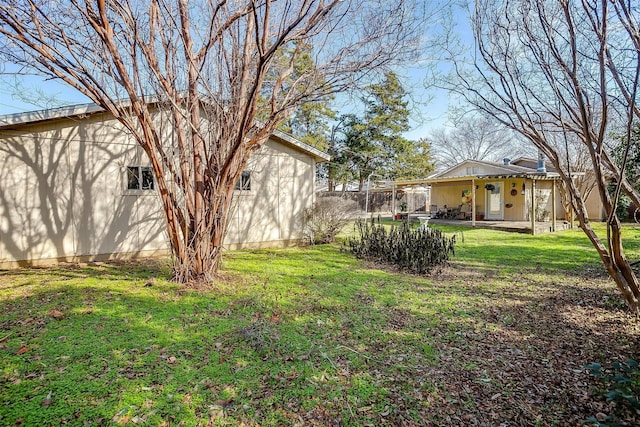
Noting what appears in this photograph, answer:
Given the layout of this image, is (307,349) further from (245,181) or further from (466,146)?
(466,146)

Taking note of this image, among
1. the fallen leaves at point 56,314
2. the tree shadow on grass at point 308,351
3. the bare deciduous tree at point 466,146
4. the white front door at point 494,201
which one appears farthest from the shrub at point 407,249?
the bare deciduous tree at point 466,146

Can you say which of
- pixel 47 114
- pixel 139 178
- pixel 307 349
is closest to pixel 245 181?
pixel 139 178

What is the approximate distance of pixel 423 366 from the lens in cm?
303

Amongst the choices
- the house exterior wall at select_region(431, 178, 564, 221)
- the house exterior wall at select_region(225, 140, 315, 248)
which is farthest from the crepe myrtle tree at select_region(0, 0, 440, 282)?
the house exterior wall at select_region(431, 178, 564, 221)

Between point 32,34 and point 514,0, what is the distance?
6.38m

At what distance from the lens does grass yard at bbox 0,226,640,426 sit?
2.41 meters

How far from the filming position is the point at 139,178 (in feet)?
26.0

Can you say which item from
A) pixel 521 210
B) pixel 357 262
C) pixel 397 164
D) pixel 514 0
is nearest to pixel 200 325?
pixel 357 262

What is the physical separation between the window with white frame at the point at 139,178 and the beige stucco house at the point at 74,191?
21 mm

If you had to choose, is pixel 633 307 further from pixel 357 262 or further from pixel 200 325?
pixel 200 325

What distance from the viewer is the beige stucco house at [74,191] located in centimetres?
676

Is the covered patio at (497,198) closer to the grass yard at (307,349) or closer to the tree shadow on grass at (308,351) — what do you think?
the grass yard at (307,349)

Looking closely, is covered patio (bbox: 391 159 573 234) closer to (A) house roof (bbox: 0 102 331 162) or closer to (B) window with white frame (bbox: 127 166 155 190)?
(B) window with white frame (bbox: 127 166 155 190)

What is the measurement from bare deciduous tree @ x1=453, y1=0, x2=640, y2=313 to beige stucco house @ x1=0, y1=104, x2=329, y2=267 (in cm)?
511
